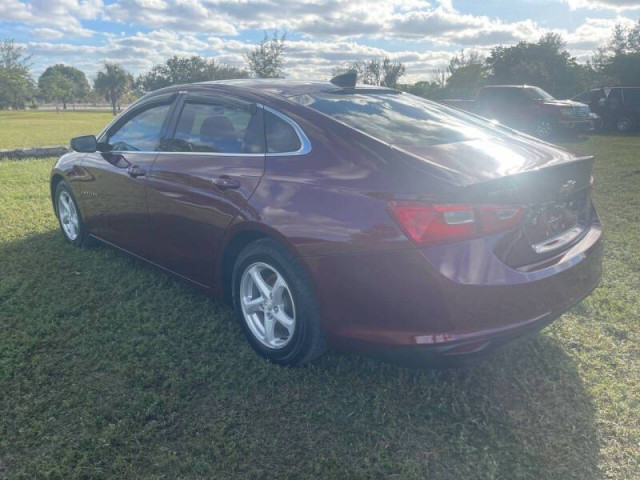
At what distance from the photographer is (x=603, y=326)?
3.47 metres

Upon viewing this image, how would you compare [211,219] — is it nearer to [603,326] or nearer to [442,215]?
[442,215]

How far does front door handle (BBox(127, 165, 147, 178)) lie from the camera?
3.75 m

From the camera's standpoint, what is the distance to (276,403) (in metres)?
2.69

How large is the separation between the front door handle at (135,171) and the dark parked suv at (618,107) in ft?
66.7

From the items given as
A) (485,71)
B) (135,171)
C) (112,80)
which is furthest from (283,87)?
(112,80)

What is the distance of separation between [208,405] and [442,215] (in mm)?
1497

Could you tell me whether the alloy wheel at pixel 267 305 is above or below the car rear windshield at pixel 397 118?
below

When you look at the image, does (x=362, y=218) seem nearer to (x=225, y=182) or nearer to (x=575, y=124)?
(x=225, y=182)

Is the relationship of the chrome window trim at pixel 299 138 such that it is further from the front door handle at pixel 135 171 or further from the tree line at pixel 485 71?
the tree line at pixel 485 71

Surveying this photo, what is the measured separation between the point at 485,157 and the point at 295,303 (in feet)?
3.94

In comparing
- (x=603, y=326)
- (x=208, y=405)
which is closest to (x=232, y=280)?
(x=208, y=405)

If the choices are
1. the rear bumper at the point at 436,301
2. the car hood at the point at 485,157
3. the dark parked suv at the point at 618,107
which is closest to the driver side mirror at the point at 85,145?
the rear bumper at the point at 436,301

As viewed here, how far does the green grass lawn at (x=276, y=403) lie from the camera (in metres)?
2.29

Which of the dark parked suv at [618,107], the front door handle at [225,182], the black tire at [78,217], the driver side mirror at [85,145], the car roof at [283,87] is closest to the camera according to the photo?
the front door handle at [225,182]
